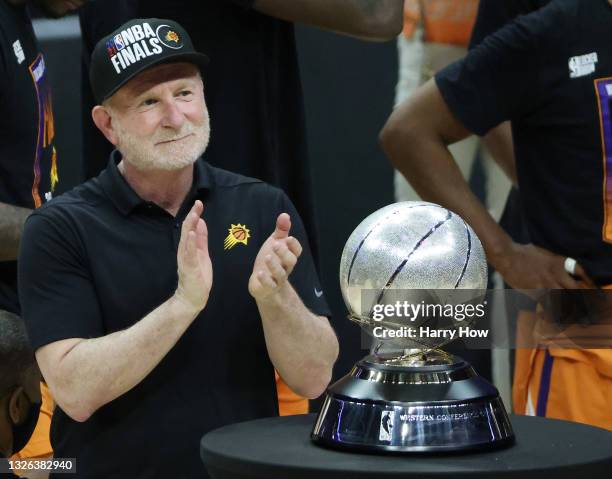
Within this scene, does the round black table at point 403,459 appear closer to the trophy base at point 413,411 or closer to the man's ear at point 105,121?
the trophy base at point 413,411

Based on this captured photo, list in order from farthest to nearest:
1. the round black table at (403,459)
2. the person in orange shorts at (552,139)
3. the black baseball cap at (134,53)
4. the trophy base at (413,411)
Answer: the person in orange shorts at (552,139) < the black baseball cap at (134,53) < the trophy base at (413,411) < the round black table at (403,459)

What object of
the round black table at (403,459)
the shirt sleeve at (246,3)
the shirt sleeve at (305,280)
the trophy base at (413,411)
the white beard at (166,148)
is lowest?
the round black table at (403,459)

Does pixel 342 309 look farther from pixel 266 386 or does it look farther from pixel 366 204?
pixel 266 386

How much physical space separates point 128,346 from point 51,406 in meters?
1.16

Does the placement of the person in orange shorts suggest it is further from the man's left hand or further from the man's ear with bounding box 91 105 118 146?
the man's left hand

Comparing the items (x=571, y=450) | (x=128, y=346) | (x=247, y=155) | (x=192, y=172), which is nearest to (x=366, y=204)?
(x=247, y=155)

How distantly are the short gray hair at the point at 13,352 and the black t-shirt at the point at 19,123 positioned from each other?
57 centimetres

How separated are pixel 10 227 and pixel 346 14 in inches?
39.6

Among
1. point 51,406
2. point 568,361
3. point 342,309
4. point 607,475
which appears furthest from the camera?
point 342,309

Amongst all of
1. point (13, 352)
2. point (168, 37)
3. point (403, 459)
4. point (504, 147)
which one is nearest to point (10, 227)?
point (13, 352)

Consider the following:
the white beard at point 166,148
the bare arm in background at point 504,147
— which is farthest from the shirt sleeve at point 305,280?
the bare arm in background at point 504,147

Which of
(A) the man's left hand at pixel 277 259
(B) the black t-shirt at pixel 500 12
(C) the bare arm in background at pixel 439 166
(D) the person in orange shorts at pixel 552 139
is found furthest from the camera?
(B) the black t-shirt at pixel 500 12

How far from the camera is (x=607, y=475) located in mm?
1791

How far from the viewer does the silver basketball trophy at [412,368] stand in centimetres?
186
